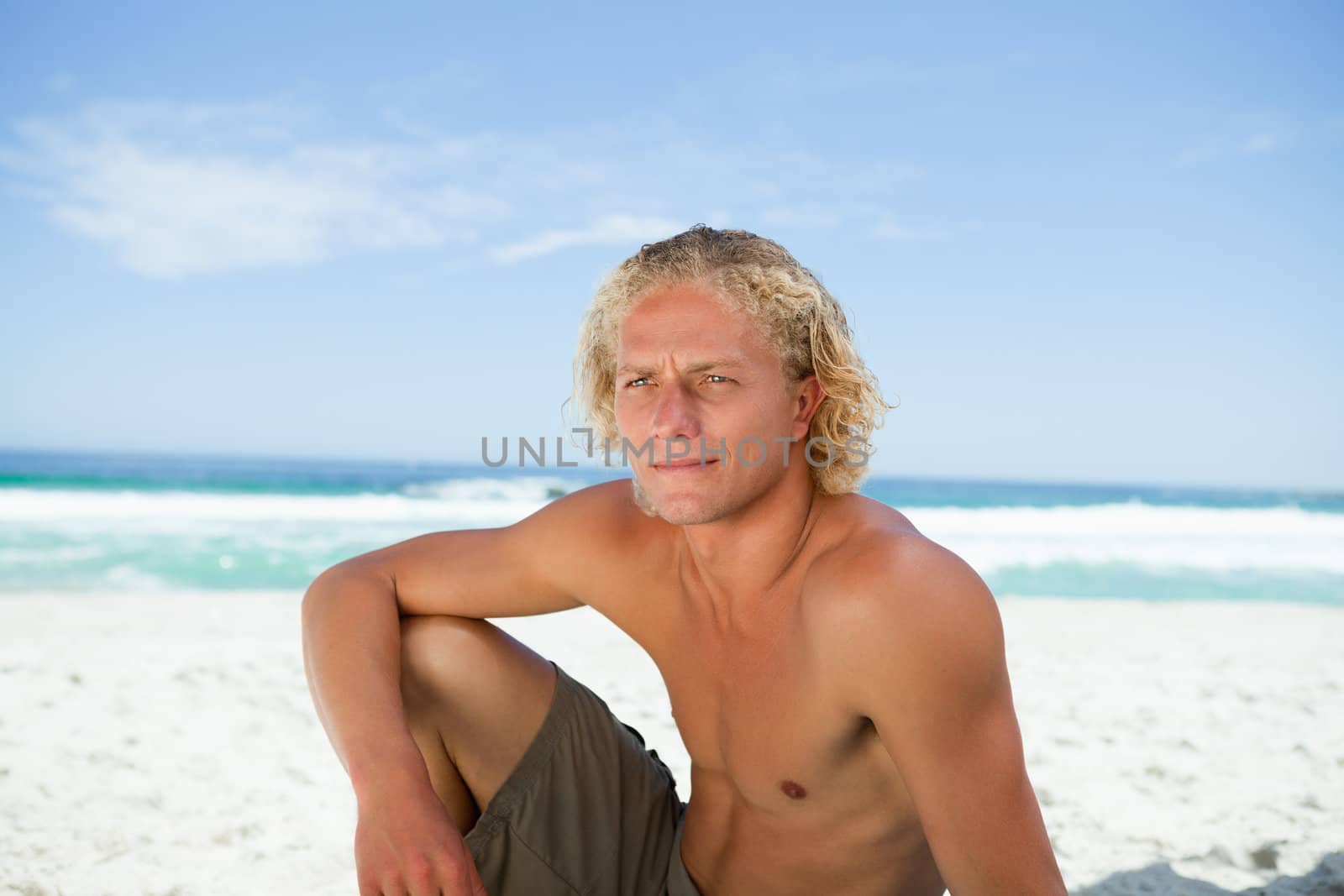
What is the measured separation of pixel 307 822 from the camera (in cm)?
338

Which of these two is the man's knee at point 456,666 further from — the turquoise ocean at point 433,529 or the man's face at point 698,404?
the turquoise ocean at point 433,529

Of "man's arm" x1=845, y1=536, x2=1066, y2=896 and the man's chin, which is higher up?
the man's chin

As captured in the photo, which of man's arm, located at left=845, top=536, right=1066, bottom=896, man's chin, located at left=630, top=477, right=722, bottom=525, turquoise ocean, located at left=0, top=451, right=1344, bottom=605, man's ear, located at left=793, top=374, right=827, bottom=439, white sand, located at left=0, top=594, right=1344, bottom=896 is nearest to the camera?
man's arm, located at left=845, top=536, right=1066, bottom=896

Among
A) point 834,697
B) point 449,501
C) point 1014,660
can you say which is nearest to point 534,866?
point 834,697

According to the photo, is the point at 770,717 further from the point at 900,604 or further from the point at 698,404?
the point at 698,404

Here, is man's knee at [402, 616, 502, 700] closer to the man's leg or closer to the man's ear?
the man's leg

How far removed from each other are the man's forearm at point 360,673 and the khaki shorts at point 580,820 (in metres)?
0.40

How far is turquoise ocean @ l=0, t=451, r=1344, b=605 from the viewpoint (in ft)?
38.8

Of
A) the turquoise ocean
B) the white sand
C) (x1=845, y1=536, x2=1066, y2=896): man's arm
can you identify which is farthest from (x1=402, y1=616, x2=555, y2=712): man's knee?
the turquoise ocean

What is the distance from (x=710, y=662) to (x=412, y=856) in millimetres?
694

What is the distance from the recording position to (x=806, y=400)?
86.8 inches

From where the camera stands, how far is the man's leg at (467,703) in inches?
85.4

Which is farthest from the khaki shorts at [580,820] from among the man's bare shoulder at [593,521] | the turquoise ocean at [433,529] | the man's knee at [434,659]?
the turquoise ocean at [433,529]

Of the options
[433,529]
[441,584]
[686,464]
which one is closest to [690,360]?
[686,464]
